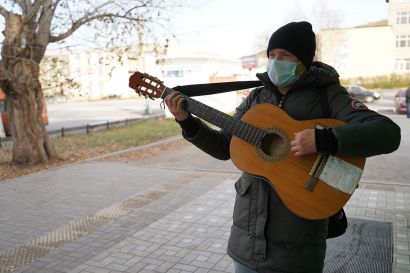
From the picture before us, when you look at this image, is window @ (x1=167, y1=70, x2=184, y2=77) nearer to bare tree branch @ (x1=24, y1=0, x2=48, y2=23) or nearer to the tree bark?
the tree bark

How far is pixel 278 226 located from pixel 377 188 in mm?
5369

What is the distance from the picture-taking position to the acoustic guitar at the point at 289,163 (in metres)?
1.92

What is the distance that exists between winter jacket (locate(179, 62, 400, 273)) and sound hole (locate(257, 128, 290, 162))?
0.41ft

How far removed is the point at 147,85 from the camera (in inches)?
102

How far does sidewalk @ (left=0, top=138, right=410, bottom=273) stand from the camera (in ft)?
14.0

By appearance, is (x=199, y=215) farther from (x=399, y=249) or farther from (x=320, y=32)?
(x=320, y=32)

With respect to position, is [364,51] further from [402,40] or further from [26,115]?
[26,115]

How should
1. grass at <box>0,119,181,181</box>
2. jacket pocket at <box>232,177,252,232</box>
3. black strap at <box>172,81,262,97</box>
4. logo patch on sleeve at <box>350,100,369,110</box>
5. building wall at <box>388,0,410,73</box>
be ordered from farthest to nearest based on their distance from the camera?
building wall at <box>388,0,410,73</box> → grass at <box>0,119,181,181</box> → black strap at <box>172,81,262,97</box> → jacket pocket at <box>232,177,252,232</box> → logo patch on sleeve at <box>350,100,369,110</box>

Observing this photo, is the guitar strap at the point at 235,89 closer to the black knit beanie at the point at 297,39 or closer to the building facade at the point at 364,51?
the black knit beanie at the point at 297,39

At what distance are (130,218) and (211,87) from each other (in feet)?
11.8

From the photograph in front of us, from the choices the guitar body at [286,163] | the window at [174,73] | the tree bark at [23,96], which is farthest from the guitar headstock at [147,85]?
the window at [174,73]

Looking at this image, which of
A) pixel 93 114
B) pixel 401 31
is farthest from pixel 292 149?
pixel 401 31

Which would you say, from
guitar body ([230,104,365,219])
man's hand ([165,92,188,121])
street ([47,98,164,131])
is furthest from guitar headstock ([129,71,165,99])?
street ([47,98,164,131])

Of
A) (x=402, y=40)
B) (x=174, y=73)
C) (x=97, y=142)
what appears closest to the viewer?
(x=97, y=142)
